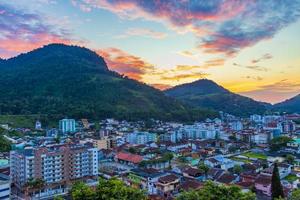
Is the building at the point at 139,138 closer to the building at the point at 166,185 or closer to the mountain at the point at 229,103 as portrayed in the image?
the building at the point at 166,185

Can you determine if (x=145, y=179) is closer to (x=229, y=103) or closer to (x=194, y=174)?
(x=194, y=174)

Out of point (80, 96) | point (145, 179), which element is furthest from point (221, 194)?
point (80, 96)

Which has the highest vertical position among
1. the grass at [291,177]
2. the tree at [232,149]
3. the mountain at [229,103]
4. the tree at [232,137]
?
the mountain at [229,103]

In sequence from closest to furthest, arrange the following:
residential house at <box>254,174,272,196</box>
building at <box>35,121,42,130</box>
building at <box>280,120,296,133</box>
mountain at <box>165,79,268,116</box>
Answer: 1. residential house at <box>254,174,272,196</box>
2. building at <box>35,121,42,130</box>
3. building at <box>280,120,296,133</box>
4. mountain at <box>165,79,268,116</box>

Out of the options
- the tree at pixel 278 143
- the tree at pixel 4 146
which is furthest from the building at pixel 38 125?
the tree at pixel 278 143

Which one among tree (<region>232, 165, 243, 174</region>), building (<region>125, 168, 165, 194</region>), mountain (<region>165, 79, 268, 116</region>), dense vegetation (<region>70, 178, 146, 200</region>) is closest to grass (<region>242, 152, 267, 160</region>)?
tree (<region>232, 165, 243, 174</region>)

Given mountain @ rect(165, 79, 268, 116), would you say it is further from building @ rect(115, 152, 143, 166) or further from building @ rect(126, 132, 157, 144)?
building @ rect(115, 152, 143, 166)

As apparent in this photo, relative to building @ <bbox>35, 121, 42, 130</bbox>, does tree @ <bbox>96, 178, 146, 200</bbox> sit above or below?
below
